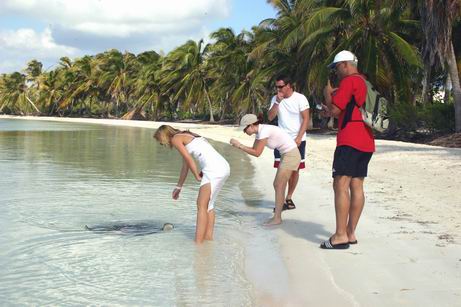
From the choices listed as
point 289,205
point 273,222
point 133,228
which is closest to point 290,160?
point 273,222

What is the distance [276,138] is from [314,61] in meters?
21.9

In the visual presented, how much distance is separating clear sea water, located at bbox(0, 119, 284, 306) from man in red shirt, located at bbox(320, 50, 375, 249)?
793 mm

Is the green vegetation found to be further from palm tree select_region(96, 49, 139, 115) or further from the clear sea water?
the clear sea water

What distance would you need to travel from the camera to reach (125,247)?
5.72 metres

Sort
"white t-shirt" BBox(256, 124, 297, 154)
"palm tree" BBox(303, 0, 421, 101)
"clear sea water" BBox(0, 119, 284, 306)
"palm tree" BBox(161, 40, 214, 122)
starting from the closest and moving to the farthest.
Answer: "clear sea water" BBox(0, 119, 284, 306) < "white t-shirt" BBox(256, 124, 297, 154) < "palm tree" BBox(303, 0, 421, 101) < "palm tree" BBox(161, 40, 214, 122)

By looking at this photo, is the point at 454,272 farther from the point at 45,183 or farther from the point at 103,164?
the point at 103,164

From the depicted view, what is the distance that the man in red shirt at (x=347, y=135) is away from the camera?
4988 mm

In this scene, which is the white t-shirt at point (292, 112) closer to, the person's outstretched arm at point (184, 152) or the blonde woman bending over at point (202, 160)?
the blonde woman bending over at point (202, 160)

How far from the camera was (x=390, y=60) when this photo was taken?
24.1 m

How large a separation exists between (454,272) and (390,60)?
21.0 m

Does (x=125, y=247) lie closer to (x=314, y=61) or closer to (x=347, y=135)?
(x=347, y=135)

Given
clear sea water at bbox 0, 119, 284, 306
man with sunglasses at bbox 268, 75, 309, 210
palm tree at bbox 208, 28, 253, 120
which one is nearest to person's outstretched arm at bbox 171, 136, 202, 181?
clear sea water at bbox 0, 119, 284, 306

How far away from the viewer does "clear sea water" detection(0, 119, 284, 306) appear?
427 cm

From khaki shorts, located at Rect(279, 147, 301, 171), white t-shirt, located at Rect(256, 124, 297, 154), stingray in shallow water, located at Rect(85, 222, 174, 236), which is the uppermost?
white t-shirt, located at Rect(256, 124, 297, 154)
